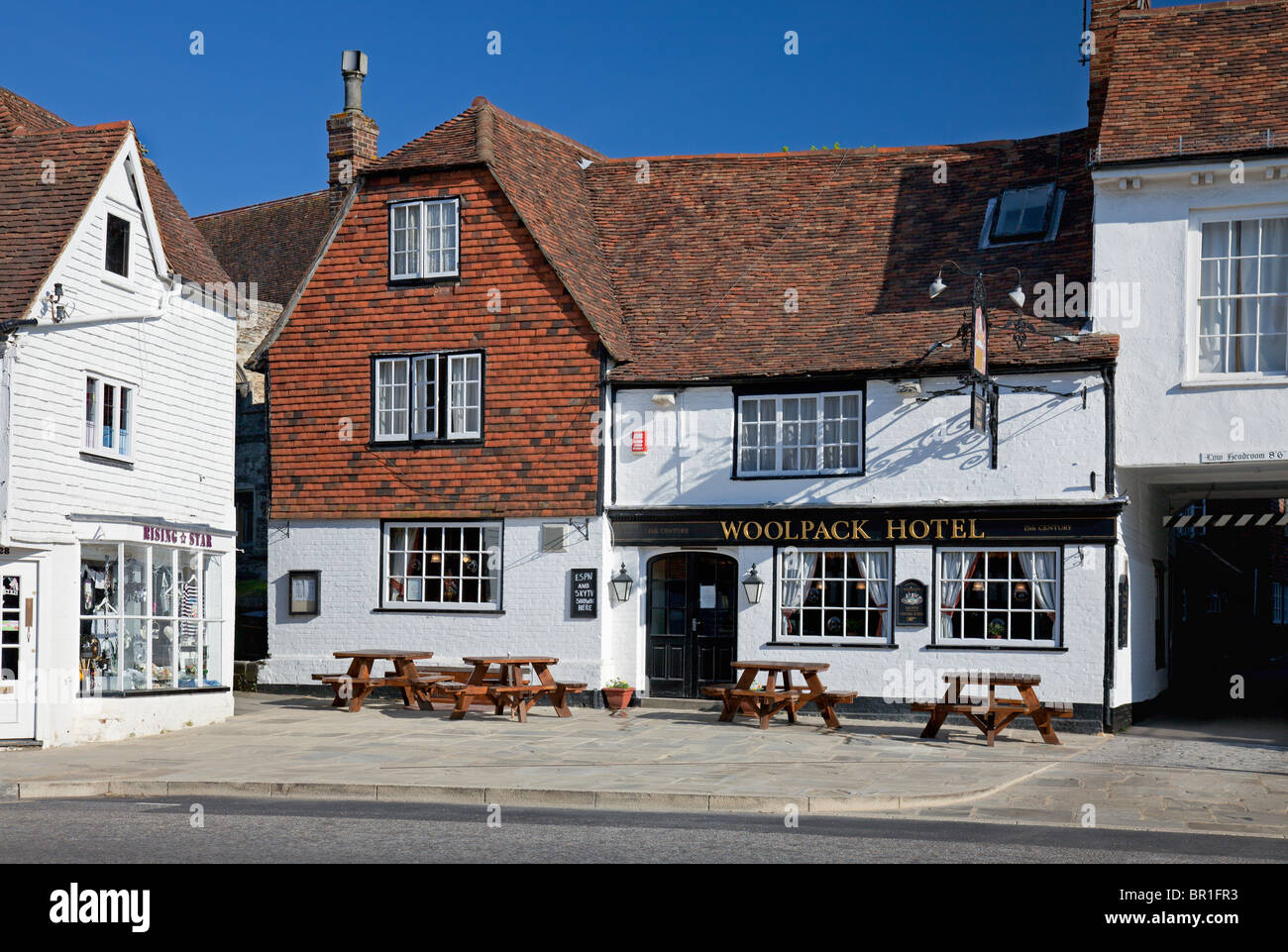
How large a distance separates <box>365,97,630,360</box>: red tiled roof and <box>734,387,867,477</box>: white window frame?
231 cm

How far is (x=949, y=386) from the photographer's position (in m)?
21.6

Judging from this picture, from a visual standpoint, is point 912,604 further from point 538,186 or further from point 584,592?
point 538,186

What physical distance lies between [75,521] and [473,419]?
7.23 metres

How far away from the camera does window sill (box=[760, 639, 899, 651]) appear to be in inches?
851

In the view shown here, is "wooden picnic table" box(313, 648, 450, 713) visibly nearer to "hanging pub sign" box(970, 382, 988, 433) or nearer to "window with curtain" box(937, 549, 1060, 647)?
"window with curtain" box(937, 549, 1060, 647)

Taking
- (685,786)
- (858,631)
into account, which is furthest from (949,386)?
(685,786)

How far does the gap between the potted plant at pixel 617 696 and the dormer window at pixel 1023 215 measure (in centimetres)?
889

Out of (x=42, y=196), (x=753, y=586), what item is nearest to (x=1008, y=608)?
(x=753, y=586)

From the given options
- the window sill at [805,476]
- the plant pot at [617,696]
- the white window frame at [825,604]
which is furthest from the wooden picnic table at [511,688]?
the window sill at [805,476]

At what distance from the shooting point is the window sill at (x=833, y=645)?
2162 centimetres

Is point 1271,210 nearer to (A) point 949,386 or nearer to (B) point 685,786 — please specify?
(A) point 949,386

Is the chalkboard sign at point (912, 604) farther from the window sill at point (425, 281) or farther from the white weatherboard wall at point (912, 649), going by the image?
the window sill at point (425, 281)

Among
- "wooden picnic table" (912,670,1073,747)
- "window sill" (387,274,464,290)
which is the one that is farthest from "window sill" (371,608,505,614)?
"wooden picnic table" (912,670,1073,747)

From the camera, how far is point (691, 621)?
23.1 meters
